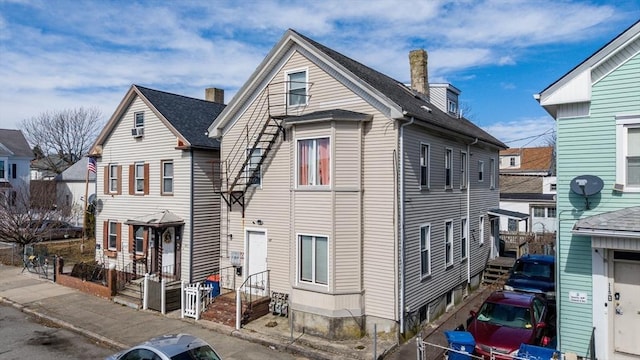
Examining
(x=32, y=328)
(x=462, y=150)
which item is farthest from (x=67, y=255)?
(x=462, y=150)

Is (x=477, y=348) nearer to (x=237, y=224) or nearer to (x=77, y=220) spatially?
(x=237, y=224)

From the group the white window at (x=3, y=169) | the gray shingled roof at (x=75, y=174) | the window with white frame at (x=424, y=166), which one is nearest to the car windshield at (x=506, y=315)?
the window with white frame at (x=424, y=166)

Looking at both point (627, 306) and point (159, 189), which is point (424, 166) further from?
point (159, 189)

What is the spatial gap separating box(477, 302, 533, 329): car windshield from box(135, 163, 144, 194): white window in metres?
16.5

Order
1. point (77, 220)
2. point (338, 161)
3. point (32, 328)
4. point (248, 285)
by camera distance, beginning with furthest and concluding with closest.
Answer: point (77, 220), point (248, 285), point (32, 328), point (338, 161)

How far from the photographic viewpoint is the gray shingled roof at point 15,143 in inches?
1799

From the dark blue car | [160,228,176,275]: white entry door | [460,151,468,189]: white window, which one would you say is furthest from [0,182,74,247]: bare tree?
the dark blue car

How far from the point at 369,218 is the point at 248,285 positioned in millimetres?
6025

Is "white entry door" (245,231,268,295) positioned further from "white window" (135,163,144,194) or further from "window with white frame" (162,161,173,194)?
"white window" (135,163,144,194)

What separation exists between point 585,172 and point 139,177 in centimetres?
1893

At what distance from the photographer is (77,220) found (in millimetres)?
40500

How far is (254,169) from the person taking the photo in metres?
16.7

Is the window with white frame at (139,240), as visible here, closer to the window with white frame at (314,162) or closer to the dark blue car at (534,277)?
the window with white frame at (314,162)

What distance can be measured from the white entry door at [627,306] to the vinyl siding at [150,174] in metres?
15.5
